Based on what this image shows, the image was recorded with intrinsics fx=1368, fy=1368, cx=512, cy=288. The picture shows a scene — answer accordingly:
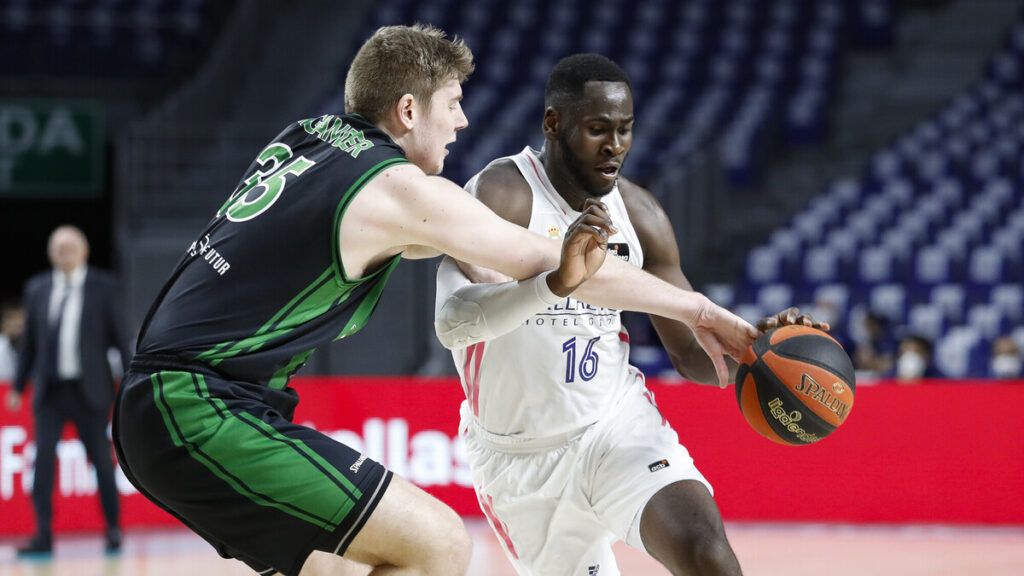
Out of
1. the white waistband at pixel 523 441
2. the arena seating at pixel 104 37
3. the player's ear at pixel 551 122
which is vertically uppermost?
the arena seating at pixel 104 37

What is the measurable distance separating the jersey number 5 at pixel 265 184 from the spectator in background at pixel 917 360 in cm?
728

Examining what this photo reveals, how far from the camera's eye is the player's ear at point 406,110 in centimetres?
338

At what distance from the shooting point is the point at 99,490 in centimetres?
823

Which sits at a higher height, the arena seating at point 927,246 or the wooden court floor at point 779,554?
the arena seating at point 927,246

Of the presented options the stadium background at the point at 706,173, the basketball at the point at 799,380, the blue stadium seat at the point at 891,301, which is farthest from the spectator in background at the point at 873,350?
Answer: the basketball at the point at 799,380

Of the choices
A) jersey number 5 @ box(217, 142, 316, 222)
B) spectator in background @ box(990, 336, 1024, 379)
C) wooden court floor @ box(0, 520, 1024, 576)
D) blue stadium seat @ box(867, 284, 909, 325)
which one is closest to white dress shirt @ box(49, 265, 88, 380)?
wooden court floor @ box(0, 520, 1024, 576)

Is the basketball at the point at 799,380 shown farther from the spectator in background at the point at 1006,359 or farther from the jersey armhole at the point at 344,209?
the spectator in background at the point at 1006,359

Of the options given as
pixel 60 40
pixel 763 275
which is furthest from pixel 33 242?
pixel 763 275

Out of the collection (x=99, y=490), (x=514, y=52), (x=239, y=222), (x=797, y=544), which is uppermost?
(x=514, y=52)

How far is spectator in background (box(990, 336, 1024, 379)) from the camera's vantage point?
10.1 m

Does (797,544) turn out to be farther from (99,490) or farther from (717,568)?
(717,568)

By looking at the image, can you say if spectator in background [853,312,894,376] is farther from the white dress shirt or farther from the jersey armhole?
the jersey armhole

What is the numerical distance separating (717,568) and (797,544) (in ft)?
15.9

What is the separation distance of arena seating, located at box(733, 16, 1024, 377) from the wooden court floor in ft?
7.36
